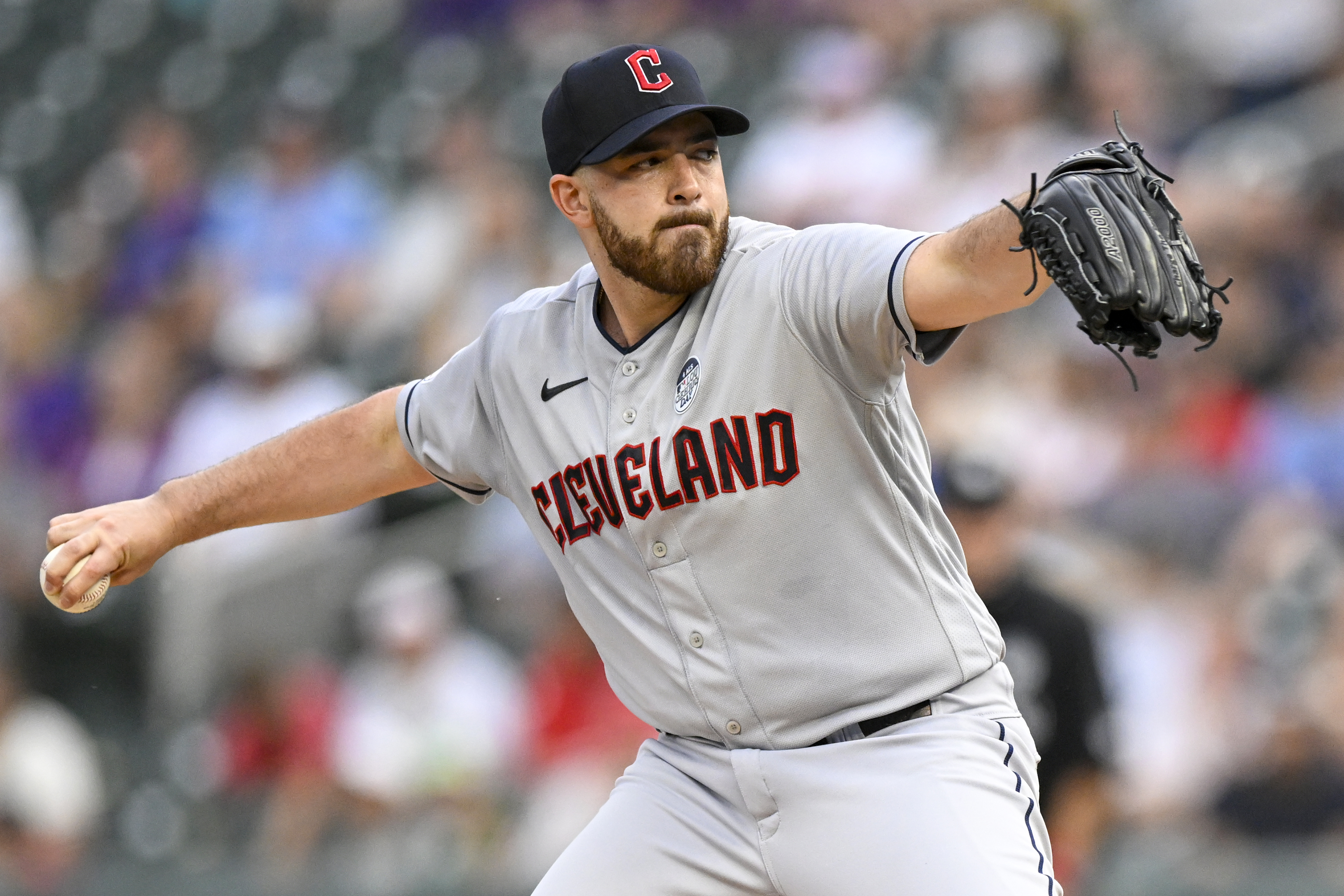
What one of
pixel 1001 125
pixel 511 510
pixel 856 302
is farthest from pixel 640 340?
pixel 1001 125

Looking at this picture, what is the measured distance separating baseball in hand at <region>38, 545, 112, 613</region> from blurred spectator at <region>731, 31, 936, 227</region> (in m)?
4.74

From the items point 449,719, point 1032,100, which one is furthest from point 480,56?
point 449,719

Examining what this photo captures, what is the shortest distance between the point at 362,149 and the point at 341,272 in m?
1.32

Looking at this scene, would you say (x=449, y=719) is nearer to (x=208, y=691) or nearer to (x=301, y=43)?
(x=208, y=691)

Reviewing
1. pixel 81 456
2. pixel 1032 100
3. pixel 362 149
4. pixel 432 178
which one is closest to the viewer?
pixel 1032 100

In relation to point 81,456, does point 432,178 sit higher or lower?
higher

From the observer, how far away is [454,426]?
11.0ft

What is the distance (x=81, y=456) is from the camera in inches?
331

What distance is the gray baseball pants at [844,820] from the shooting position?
105 inches

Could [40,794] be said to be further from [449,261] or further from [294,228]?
[294,228]

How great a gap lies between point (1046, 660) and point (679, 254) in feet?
7.55

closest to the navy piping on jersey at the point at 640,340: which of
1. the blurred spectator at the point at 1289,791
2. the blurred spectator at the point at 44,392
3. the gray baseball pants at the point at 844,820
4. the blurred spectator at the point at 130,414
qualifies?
the gray baseball pants at the point at 844,820

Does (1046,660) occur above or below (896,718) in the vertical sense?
below

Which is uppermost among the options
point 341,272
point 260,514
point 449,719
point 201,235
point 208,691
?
point 201,235
